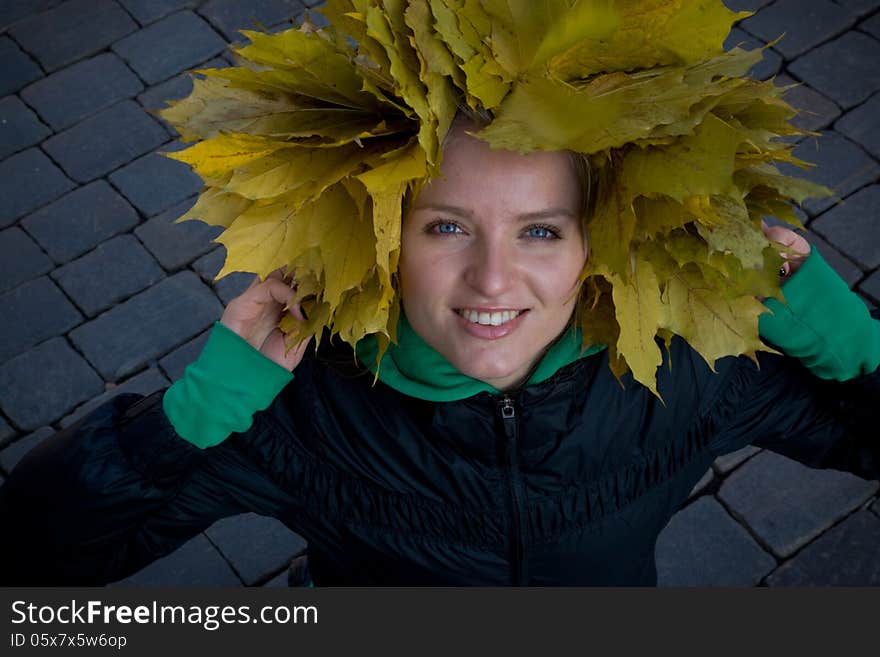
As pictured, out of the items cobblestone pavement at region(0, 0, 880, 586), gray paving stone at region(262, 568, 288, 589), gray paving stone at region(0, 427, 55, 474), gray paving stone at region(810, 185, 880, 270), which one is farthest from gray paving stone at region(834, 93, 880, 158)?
gray paving stone at region(0, 427, 55, 474)

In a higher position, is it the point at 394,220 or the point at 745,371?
the point at 394,220

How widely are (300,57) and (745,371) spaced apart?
1.14 m

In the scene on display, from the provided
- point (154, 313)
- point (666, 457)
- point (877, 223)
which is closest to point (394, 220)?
point (666, 457)

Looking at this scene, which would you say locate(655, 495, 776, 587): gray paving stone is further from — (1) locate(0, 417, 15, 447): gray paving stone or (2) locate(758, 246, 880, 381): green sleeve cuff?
(1) locate(0, 417, 15, 447): gray paving stone

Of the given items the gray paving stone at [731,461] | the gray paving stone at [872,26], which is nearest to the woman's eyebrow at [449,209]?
the gray paving stone at [731,461]

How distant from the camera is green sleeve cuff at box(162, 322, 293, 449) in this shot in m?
1.99

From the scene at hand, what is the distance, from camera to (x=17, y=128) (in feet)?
14.7

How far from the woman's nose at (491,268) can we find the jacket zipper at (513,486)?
0.31 meters

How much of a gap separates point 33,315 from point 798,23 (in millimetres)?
3655

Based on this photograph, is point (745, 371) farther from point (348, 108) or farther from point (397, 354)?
point (348, 108)

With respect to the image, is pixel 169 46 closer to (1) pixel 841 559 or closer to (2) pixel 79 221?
(2) pixel 79 221

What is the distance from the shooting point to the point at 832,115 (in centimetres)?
438

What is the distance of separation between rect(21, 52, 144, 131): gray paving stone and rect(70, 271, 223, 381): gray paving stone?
104 centimetres

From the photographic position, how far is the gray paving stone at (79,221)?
416cm
